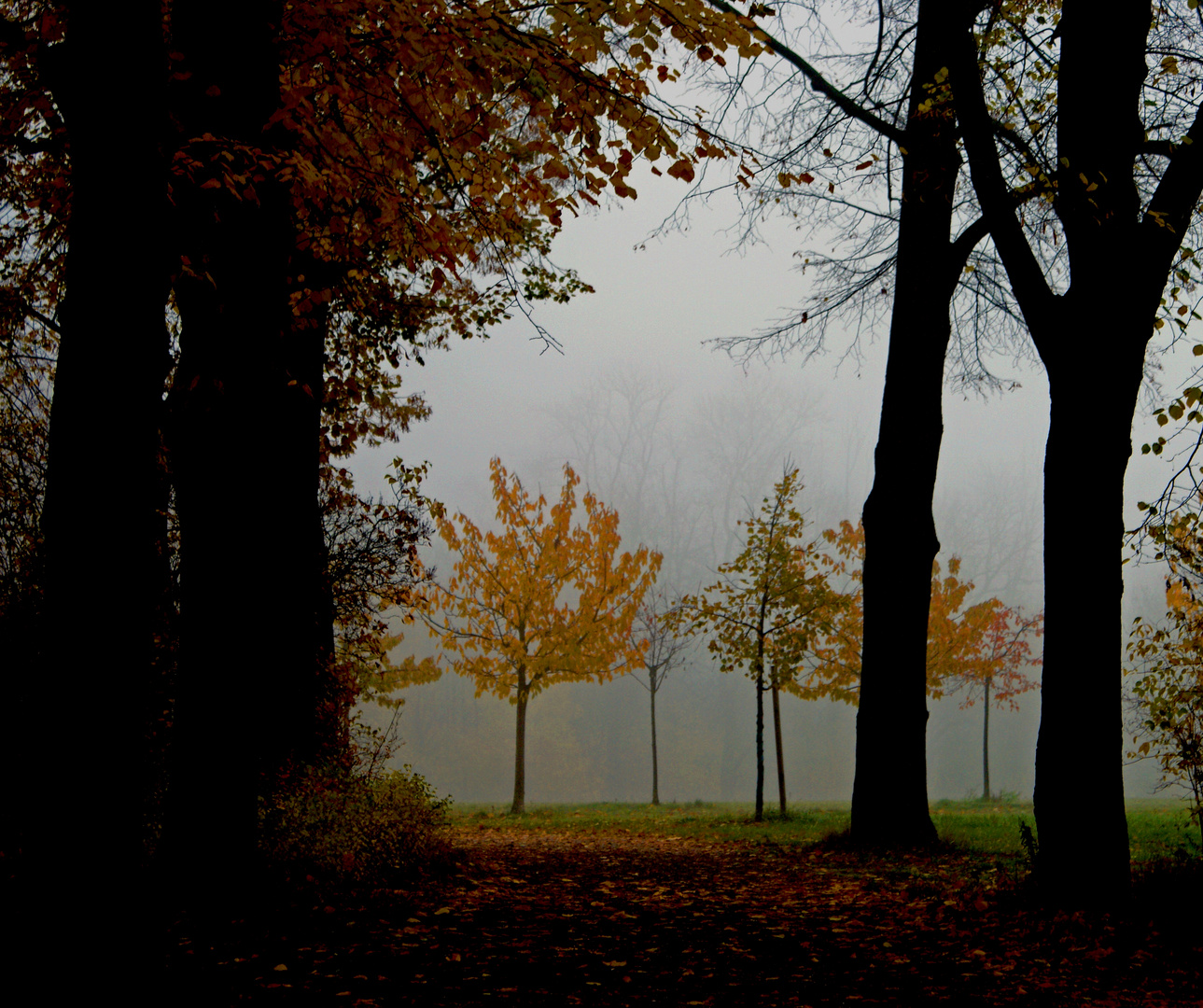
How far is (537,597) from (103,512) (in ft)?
42.8

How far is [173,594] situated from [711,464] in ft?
127

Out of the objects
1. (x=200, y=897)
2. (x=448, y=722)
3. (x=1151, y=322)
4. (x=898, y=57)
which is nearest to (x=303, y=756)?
(x=200, y=897)

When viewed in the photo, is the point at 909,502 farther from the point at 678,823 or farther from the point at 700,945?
the point at 678,823

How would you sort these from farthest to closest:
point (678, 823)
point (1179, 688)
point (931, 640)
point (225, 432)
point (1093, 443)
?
point (931, 640) → point (678, 823) → point (1179, 688) → point (1093, 443) → point (225, 432)

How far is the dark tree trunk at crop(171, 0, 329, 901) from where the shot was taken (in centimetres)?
484

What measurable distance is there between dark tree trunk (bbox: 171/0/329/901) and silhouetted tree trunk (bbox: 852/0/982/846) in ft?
19.0

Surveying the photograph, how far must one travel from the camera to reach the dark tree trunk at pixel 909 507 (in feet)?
27.5

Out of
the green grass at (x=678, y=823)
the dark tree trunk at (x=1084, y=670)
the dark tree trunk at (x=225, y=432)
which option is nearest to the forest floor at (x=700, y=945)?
the dark tree trunk at (x=1084, y=670)

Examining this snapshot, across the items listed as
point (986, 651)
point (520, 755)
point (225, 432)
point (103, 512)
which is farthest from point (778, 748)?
point (103, 512)

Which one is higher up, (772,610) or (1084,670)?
(772,610)

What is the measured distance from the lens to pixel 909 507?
874 cm

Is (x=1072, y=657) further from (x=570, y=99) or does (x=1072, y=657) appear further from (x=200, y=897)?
(x=200, y=897)

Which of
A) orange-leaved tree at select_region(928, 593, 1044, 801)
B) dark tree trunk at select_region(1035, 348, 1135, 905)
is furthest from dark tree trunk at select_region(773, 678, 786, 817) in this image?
dark tree trunk at select_region(1035, 348, 1135, 905)

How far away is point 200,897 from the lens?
4719 mm
